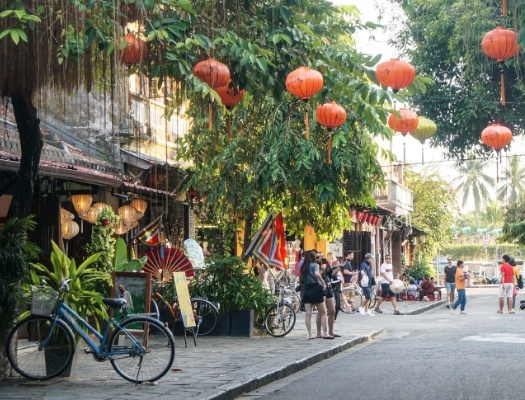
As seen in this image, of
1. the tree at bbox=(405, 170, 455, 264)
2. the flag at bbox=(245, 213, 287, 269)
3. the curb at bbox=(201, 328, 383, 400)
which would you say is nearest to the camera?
the curb at bbox=(201, 328, 383, 400)

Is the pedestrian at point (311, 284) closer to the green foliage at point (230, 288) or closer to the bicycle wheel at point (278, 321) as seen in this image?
the bicycle wheel at point (278, 321)

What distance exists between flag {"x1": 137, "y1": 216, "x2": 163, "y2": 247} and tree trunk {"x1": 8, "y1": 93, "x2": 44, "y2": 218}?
9.11 meters

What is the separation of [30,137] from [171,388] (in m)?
3.48

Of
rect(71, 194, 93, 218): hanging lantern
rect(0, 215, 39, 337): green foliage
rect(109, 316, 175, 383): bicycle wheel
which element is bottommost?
rect(109, 316, 175, 383): bicycle wheel

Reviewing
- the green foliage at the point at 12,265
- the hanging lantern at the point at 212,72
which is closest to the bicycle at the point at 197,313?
the green foliage at the point at 12,265

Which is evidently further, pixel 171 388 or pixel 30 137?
pixel 30 137

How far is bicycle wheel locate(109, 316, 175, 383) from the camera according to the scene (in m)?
11.3

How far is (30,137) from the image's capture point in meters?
11.8

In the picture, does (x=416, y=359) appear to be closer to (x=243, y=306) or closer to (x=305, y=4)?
(x=243, y=306)

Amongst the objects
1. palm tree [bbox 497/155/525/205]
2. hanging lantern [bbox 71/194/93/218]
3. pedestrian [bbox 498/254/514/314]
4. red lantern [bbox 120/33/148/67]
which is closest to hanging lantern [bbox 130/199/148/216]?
hanging lantern [bbox 71/194/93/218]

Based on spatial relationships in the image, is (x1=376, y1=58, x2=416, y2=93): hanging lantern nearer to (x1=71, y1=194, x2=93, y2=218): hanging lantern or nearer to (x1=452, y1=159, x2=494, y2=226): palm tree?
(x1=71, y1=194, x2=93, y2=218): hanging lantern

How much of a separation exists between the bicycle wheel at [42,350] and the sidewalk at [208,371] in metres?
0.15

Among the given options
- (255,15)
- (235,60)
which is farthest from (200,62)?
(255,15)

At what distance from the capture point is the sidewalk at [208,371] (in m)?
10.6
